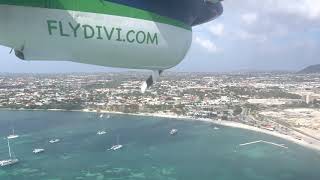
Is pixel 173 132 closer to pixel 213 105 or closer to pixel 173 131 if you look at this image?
pixel 173 131

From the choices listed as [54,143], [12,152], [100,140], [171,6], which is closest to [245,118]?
[100,140]

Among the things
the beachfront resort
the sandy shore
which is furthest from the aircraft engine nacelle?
the beachfront resort

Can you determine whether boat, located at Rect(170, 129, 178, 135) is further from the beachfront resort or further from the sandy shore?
the beachfront resort

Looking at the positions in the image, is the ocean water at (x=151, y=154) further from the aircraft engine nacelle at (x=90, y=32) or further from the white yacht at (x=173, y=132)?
the aircraft engine nacelle at (x=90, y=32)

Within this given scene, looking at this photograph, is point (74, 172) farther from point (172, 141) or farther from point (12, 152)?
point (172, 141)

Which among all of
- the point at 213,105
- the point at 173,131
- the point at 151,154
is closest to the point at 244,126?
the point at 173,131
